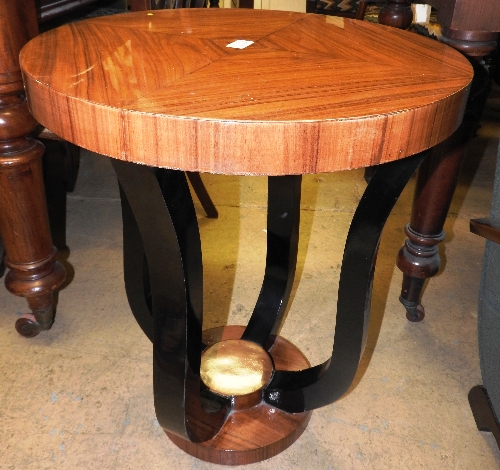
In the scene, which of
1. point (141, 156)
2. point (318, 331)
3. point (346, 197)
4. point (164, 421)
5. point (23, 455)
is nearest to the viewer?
point (141, 156)

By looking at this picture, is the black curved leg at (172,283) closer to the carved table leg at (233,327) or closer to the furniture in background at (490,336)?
the carved table leg at (233,327)

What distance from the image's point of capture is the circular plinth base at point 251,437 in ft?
3.68

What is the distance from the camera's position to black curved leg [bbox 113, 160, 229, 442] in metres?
0.77

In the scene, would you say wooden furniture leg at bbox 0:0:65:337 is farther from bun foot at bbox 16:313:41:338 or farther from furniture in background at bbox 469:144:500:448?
furniture in background at bbox 469:144:500:448

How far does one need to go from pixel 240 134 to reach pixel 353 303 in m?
0.44

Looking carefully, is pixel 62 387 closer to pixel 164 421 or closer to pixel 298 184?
pixel 164 421

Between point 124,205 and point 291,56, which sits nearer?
point 291,56

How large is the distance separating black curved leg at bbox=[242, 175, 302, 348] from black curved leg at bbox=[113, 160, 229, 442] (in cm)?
27

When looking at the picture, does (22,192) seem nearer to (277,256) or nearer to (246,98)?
(277,256)

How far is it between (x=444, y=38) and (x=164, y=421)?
950 millimetres

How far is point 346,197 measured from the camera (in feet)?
7.24

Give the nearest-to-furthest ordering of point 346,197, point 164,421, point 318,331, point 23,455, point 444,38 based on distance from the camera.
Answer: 1. point 164,421
2. point 23,455
3. point 444,38
4. point 318,331
5. point 346,197

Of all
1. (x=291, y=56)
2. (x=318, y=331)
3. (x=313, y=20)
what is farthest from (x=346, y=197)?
(x=291, y=56)

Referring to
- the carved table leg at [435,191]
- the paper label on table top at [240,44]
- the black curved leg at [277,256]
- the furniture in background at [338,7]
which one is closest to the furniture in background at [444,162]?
the carved table leg at [435,191]
